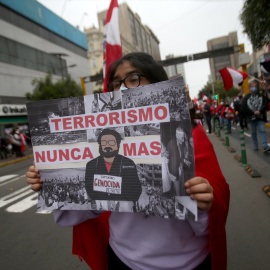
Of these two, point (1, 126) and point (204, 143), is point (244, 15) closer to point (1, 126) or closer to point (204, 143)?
point (204, 143)

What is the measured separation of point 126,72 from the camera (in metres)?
1.23

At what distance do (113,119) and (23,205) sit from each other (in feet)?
14.9

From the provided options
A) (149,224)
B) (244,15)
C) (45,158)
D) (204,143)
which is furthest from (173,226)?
(244,15)

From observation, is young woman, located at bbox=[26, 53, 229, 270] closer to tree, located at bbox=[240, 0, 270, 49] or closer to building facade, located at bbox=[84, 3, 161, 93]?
tree, located at bbox=[240, 0, 270, 49]

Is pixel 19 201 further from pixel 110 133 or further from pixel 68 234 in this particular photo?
pixel 110 133

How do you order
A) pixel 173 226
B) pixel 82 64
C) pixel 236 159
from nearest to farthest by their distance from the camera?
pixel 173 226
pixel 236 159
pixel 82 64

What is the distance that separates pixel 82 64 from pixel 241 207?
33.7m

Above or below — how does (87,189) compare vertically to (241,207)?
above

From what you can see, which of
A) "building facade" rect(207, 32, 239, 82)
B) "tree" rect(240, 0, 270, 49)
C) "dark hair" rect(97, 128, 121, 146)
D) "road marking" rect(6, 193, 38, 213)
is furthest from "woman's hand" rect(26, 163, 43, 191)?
"building facade" rect(207, 32, 239, 82)

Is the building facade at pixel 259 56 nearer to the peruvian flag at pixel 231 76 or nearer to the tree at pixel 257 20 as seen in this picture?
the tree at pixel 257 20

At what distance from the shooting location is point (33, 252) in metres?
2.78

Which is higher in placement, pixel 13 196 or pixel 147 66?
pixel 147 66

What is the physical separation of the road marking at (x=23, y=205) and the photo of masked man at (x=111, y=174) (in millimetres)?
4037

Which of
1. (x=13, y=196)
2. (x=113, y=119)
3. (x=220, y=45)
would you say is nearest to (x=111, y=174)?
(x=113, y=119)
